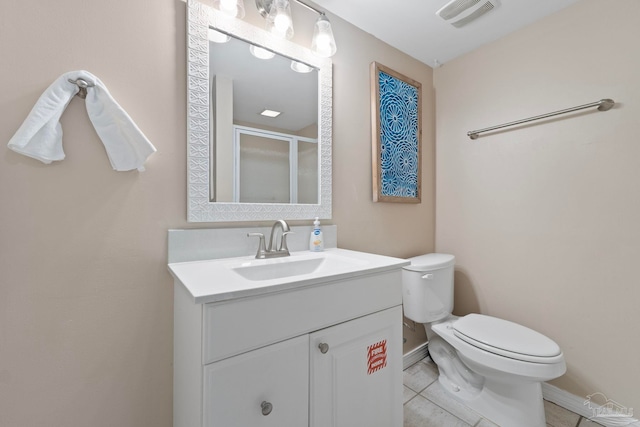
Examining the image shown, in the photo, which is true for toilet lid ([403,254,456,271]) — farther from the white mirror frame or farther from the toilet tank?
the white mirror frame

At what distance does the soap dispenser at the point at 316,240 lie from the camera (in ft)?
4.33

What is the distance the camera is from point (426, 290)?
155 cm

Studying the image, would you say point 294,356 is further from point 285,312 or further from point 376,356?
point 376,356

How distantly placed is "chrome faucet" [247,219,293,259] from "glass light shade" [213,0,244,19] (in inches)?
34.7

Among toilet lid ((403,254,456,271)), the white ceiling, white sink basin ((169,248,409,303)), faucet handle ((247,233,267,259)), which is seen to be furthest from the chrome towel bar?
faucet handle ((247,233,267,259))

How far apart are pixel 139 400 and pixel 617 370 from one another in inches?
83.2

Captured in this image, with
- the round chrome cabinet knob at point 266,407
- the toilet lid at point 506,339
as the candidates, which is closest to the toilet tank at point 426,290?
the toilet lid at point 506,339

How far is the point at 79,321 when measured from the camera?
867mm

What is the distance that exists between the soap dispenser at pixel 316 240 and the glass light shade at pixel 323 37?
0.87 meters

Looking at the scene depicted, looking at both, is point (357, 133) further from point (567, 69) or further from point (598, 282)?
point (598, 282)

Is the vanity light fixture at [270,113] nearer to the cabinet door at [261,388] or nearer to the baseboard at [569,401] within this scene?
the cabinet door at [261,388]

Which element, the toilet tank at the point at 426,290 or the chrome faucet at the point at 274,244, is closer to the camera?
the chrome faucet at the point at 274,244

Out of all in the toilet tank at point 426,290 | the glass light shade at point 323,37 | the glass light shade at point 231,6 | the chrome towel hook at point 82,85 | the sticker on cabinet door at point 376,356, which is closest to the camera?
the chrome towel hook at point 82,85

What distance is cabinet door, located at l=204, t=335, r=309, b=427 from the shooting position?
67 cm
